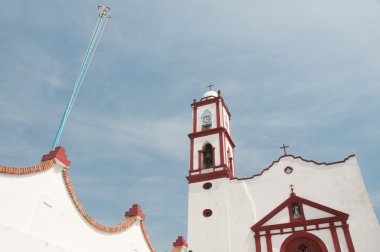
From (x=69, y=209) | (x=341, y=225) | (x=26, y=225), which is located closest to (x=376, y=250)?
(x=341, y=225)

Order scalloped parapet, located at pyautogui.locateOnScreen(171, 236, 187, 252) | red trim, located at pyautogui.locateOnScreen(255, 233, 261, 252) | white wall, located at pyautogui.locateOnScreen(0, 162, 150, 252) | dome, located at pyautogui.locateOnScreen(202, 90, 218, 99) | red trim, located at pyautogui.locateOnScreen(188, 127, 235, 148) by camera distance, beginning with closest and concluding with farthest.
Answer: white wall, located at pyautogui.locateOnScreen(0, 162, 150, 252), scalloped parapet, located at pyautogui.locateOnScreen(171, 236, 187, 252), red trim, located at pyautogui.locateOnScreen(255, 233, 261, 252), red trim, located at pyautogui.locateOnScreen(188, 127, 235, 148), dome, located at pyautogui.locateOnScreen(202, 90, 218, 99)

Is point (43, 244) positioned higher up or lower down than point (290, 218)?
lower down

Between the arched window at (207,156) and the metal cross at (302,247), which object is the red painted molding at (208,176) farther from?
the metal cross at (302,247)

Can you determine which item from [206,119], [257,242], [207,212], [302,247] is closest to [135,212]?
[207,212]

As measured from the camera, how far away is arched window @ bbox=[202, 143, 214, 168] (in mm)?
24098

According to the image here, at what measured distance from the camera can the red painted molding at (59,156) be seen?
406 inches

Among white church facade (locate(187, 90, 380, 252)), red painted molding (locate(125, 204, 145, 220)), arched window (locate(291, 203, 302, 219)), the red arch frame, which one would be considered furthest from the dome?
red painted molding (locate(125, 204, 145, 220))

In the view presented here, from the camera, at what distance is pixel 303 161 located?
68.6 ft

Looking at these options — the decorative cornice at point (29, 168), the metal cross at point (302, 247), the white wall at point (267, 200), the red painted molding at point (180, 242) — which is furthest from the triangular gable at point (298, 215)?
the decorative cornice at point (29, 168)

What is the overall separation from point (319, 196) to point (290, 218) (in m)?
2.19

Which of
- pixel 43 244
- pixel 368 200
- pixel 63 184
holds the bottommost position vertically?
pixel 43 244

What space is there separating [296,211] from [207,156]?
768cm

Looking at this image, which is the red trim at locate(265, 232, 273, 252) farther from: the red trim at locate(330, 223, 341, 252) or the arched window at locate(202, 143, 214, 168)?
the arched window at locate(202, 143, 214, 168)

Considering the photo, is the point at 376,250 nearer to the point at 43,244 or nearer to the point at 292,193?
the point at 292,193
